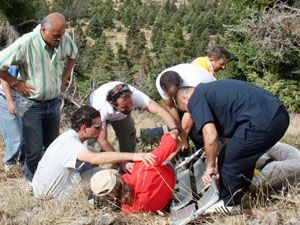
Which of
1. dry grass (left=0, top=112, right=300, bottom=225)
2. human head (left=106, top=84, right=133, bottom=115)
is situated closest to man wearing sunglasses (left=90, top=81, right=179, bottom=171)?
human head (left=106, top=84, right=133, bottom=115)

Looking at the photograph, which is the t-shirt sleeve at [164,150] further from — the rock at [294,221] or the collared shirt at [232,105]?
the rock at [294,221]

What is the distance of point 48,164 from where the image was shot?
4406mm

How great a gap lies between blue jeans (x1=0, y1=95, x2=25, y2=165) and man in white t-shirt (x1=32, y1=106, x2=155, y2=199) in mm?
997

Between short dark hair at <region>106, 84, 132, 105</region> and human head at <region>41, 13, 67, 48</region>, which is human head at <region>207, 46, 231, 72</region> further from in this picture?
human head at <region>41, 13, 67, 48</region>

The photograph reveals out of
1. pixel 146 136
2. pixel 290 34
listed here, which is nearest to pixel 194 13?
pixel 290 34

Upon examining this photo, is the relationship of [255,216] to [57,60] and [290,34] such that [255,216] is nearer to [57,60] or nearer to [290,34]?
[57,60]

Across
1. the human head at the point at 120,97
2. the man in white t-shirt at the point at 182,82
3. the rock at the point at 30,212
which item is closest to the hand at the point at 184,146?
the man in white t-shirt at the point at 182,82

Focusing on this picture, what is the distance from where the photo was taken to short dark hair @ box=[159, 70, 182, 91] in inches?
192

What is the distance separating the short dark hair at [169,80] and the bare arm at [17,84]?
131 cm

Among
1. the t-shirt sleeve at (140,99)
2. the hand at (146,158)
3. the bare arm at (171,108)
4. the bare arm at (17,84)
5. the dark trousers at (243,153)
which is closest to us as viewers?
the dark trousers at (243,153)

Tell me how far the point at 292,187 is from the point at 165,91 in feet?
5.41

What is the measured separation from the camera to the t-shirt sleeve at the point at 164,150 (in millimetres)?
3977

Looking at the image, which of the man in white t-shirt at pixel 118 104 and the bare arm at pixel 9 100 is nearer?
the man in white t-shirt at pixel 118 104

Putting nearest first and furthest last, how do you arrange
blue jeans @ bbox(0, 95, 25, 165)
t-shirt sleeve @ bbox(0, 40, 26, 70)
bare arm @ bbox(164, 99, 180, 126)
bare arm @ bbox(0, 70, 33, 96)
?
1. t-shirt sleeve @ bbox(0, 40, 26, 70)
2. bare arm @ bbox(0, 70, 33, 96)
3. blue jeans @ bbox(0, 95, 25, 165)
4. bare arm @ bbox(164, 99, 180, 126)
